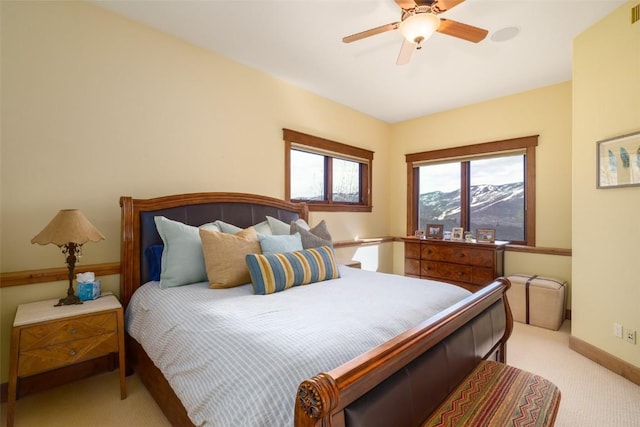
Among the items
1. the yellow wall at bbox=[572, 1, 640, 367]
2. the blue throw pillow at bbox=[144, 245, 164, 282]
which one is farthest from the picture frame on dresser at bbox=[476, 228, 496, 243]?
the blue throw pillow at bbox=[144, 245, 164, 282]

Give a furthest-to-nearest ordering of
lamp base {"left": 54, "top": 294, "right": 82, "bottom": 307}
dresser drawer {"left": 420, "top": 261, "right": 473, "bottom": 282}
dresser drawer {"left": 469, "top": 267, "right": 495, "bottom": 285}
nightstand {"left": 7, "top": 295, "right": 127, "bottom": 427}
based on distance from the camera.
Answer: dresser drawer {"left": 420, "top": 261, "right": 473, "bottom": 282}
dresser drawer {"left": 469, "top": 267, "right": 495, "bottom": 285}
lamp base {"left": 54, "top": 294, "right": 82, "bottom": 307}
nightstand {"left": 7, "top": 295, "right": 127, "bottom": 427}

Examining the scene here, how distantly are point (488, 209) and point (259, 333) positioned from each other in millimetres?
3867

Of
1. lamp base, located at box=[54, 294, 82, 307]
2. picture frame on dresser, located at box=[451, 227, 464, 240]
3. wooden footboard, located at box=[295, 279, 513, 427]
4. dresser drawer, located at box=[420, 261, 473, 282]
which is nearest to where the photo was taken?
wooden footboard, located at box=[295, 279, 513, 427]

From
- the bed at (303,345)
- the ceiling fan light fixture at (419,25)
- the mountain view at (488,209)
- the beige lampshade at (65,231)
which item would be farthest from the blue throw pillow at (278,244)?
the mountain view at (488,209)

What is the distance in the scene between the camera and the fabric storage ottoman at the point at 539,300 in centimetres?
305

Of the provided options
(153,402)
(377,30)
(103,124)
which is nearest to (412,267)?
(377,30)

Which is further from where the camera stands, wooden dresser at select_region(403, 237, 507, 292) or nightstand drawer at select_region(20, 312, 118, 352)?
wooden dresser at select_region(403, 237, 507, 292)

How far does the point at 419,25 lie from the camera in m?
1.79

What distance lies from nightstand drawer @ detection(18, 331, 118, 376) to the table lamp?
283 mm

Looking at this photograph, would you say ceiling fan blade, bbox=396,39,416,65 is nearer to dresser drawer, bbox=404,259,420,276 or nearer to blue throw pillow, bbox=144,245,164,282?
blue throw pillow, bbox=144,245,164,282

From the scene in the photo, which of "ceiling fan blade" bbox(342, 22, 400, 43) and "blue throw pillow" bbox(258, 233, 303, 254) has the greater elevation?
"ceiling fan blade" bbox(342, 22, 400, 43)

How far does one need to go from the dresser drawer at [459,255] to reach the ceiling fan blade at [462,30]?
247cm

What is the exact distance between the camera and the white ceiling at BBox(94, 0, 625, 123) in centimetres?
219

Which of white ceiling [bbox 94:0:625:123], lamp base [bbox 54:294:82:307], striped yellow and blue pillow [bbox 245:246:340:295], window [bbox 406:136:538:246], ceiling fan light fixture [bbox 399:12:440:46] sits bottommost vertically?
lamp base [bbox 54:294:82:307]
